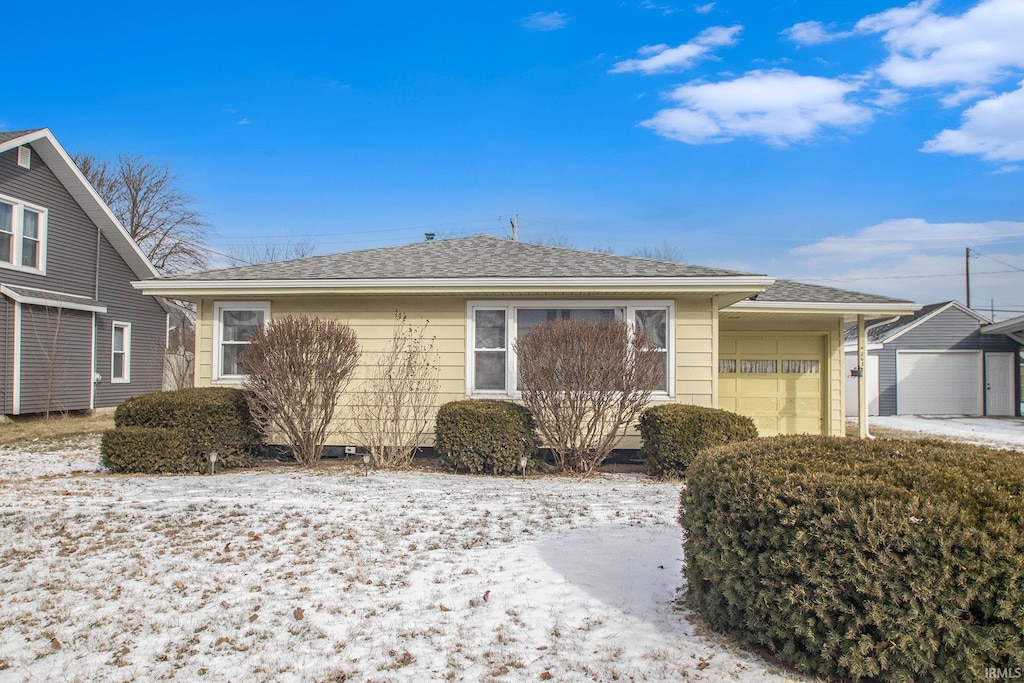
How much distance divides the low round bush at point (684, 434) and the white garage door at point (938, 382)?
1632cm

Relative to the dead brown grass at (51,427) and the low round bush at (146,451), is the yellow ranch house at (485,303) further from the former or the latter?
the dead brown grass at (51,427)

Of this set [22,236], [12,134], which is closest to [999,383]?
[22,236]

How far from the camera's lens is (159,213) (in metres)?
32.1

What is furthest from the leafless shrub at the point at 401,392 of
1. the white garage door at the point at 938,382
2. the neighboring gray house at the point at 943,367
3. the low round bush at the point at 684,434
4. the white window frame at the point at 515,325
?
the white garage door at the point at 938,382

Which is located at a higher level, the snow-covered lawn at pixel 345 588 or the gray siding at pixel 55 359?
the gray siding at pixel 55 359

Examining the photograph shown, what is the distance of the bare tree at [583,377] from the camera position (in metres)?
8.38

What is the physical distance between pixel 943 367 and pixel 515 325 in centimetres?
1819

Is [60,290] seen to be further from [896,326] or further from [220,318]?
[896,326]

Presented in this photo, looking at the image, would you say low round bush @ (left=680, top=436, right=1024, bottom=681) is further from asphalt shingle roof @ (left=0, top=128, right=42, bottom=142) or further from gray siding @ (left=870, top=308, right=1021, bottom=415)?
gray siding @ (left=870, top=308, right=1021, bottom=415)

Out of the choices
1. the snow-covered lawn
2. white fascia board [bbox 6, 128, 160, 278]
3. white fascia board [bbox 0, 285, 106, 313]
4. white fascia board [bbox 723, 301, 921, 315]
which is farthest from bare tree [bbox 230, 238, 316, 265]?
the snow-covered lawn

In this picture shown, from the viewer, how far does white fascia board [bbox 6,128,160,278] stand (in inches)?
603

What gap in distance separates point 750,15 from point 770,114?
2.93 m

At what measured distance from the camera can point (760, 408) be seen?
41.2 ft

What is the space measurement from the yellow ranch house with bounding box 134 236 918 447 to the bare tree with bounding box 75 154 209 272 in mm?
23652
